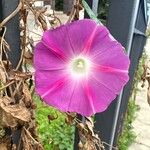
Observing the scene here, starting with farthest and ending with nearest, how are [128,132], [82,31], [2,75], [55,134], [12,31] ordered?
[128,132]
[55,134]
[12,31]
[2,75]
[82,31]

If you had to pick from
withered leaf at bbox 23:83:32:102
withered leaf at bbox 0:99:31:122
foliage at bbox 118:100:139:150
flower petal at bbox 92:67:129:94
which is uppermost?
flower petal at bbox 92:67:129:94

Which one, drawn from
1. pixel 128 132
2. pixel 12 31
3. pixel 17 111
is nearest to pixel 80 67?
pixel 17 111

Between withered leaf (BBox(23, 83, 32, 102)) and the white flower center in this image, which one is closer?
the white flower center

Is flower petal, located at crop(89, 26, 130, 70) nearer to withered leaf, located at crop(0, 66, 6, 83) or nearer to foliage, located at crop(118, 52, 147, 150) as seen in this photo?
withered leaf, located at crop(0, 66, 6, 83)

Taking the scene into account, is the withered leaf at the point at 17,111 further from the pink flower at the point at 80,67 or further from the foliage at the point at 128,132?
the foliage at the point at 128,132

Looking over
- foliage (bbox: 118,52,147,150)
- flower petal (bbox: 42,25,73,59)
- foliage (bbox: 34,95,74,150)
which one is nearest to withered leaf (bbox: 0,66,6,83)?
flower petal (bbox: 42,25,73,59)

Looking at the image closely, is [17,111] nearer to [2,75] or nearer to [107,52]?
[2,75]

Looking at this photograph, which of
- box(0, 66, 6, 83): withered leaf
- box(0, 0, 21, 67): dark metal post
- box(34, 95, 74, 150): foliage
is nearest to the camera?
box(0, 66, 6, 83): withered leaf

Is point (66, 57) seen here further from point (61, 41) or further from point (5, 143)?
point (5, 143)
